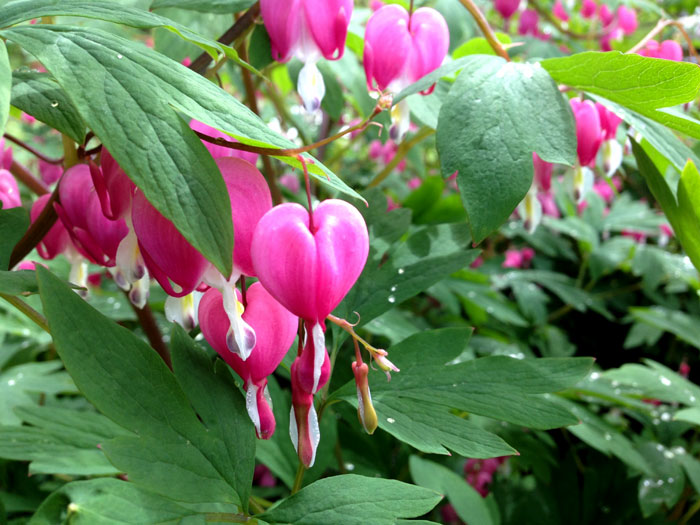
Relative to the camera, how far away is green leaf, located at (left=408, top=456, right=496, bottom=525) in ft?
3.23

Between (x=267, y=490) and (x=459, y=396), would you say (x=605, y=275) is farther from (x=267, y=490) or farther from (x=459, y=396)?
(x=459, y=396)

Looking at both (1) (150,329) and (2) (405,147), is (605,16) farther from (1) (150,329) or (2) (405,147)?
(1) (150,329)

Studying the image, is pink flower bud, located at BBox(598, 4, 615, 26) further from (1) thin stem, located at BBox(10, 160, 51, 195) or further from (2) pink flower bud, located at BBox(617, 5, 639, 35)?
(1) thin stem, located at BBox(10, 160, 51, 195)

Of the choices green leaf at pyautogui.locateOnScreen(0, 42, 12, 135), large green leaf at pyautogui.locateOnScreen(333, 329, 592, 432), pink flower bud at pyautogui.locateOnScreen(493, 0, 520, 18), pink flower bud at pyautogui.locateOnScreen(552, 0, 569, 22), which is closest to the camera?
green leaf at pyautogui.locateOnScreen(0, 42, 12, 135)

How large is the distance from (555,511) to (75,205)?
97 cm

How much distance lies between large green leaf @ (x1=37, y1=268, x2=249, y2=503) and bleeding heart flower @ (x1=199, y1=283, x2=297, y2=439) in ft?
0.16

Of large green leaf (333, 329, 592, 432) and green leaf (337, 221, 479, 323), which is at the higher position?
green leaf (337, 221, 479, 323)

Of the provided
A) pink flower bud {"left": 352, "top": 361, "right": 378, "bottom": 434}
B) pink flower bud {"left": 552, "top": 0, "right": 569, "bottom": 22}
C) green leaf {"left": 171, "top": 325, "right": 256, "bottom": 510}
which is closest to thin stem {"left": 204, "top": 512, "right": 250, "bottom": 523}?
green leaf {"left": 171, "top": 325, "right": 256, "bottom": 510}

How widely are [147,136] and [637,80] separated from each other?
51 cm

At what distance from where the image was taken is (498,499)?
124 centimetres

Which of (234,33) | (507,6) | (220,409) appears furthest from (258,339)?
(507,6)

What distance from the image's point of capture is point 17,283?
51 cm

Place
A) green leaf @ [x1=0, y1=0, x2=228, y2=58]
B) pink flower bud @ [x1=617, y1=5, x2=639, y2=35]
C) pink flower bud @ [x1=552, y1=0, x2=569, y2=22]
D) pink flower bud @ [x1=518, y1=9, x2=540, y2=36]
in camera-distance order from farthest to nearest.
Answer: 1. pink flower bud @ [x1=552, y1=0, x2=569, y2=22]
2. pink flower bud @ [x1=617, y1=5, x2=639, y2=35]
3. pink flower bud @ [x1=518, y1=9, x2=540, y2=36]
4. green leaf @ [x1=0, y1=0, x2=228, y2=58]

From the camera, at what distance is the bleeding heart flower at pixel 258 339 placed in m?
0.52
